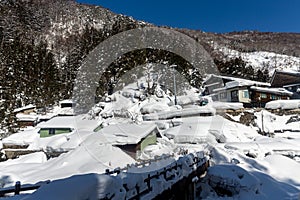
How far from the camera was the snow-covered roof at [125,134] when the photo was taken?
18359mm

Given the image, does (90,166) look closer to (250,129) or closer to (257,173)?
(257,173)

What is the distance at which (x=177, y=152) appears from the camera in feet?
59.4

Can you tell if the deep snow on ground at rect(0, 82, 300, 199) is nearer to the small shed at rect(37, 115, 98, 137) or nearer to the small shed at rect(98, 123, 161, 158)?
the small shed at rect(37, 115, 98, 137)

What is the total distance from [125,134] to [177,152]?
4.14 meters

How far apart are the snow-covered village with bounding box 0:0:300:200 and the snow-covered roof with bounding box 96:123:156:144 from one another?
4.2 inches

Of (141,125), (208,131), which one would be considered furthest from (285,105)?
(141,125)

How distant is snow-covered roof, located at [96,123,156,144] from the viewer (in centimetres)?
1836

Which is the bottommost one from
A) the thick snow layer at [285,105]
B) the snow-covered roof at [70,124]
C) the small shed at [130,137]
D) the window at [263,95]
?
the small shed at [130,137]

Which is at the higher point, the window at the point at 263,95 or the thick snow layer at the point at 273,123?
the window at the point at 263,95

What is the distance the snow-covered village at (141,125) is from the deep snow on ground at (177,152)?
0.05 m

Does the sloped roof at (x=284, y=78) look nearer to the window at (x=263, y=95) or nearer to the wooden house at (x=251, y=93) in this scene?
the wooden house at (x=251, y=93)

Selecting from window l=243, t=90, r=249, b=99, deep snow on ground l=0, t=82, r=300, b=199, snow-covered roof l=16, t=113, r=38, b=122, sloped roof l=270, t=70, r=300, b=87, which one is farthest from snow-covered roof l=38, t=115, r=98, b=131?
sloped roof l=270, t=70, r=300, b=87

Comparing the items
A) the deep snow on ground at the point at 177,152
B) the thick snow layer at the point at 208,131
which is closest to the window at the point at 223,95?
the deep snow on ground at the point at 177,152

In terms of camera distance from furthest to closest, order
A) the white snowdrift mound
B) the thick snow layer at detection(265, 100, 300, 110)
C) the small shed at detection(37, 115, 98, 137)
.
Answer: the thick snow layer at detection(265, 100, 300, 110)
the small shed at detection(37, 115, 98, 137)
the white snowdrift mound
